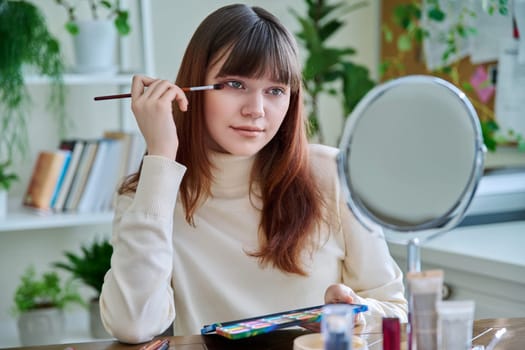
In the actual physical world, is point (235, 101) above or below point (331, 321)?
above

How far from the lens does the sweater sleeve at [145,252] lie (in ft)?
3.88

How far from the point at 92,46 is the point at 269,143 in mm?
1045

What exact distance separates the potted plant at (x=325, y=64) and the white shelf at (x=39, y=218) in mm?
718

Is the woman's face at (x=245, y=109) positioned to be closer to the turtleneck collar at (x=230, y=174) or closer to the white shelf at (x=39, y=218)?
the turtleneck collar at (x=230, y=174)

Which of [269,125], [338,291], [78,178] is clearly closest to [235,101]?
[269,125]

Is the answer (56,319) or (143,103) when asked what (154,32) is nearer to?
(56,319)

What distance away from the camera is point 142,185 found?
119 cm

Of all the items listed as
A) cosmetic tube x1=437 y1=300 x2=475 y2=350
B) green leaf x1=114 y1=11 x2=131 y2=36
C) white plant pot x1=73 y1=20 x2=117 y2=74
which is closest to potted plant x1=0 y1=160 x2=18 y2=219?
white plant pot x1=73 y1=20 x2=117 y2=74

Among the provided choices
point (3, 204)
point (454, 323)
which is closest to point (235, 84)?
point (454, 323)

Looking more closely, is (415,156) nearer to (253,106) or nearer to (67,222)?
(253,106)

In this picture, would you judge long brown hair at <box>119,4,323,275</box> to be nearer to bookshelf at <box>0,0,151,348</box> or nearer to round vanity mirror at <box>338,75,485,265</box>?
round vanity mirror at <box>338,75,485,265</box>

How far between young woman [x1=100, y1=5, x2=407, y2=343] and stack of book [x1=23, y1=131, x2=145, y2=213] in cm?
98

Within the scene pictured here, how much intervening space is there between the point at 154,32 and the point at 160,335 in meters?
1.47

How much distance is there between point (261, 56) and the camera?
4.38 ft
